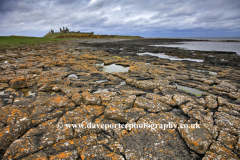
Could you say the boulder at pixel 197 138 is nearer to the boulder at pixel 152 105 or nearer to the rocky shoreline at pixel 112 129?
the rocky shoreline at pixel 112 129

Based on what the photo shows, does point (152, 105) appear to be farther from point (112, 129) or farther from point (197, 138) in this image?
point (112, 129)

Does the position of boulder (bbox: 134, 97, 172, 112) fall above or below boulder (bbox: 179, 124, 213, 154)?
above

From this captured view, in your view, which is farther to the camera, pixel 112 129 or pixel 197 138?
pixel 112 129

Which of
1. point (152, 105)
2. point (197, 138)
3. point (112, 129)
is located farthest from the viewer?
point (152, 105)

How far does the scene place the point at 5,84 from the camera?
6688 millimetres

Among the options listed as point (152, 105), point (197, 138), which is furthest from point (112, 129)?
point (197, 138)

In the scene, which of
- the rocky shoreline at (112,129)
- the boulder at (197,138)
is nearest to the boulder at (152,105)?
the rocky shoreline at (112,129)

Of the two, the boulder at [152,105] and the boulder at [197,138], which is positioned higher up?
the boulder at [152,105]

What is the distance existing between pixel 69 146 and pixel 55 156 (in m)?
0.42

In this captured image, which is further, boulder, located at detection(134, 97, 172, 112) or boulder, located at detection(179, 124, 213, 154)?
boulder, located at detection(134, 97, 172, 112)

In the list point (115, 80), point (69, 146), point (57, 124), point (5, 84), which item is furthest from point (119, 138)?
point (5, 84)

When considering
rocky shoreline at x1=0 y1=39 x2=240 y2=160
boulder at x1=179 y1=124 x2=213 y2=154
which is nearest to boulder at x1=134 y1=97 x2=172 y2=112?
rocky shoreline at x1=0 y1=39 x2=240 y2=160

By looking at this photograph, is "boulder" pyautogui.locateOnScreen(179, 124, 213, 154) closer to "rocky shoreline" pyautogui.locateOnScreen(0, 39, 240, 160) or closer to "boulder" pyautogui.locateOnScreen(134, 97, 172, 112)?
"rocky shoreline" pyautogui.locateOnScreen(0, 39, 240, 160)

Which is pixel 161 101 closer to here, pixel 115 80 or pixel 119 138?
pixel 119 138
